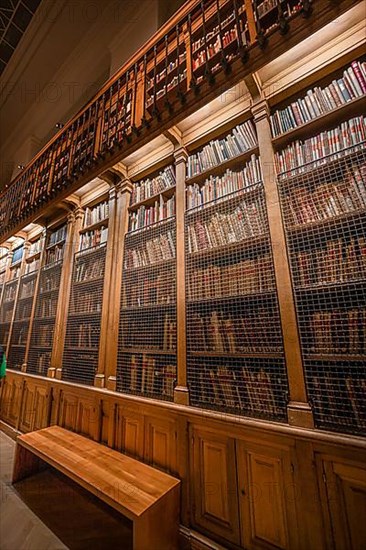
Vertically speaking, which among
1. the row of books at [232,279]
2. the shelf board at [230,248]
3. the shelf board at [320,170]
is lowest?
the row of books at [232,279]

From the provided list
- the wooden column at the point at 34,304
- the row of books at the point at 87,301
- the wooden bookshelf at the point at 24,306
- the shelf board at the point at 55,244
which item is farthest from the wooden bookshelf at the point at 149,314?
the wooden bookshelf at the point at 24,306

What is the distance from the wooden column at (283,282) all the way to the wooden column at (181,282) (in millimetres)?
642

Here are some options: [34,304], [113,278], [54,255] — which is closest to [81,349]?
[113,278]

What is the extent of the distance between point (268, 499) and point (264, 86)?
248 cm

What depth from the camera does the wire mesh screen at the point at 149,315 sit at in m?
→ 1.73

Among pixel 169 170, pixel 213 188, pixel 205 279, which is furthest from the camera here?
pixel 169 170

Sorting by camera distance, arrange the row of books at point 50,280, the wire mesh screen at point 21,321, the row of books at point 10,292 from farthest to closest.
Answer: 1. the row of books at point 10,292
2. the wire mesh screen at point 21,321
3. the row of books at point 50,280

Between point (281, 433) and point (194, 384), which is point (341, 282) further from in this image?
point (194, 384)

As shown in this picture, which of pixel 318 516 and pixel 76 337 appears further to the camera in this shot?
pixel 76 337

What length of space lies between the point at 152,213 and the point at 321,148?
4.42 feet

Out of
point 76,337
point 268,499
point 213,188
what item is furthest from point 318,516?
point 76,337

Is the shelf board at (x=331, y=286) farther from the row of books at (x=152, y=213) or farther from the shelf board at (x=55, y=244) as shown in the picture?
the shelf board at (x=55, y=244)

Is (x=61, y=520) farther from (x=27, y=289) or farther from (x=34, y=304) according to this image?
(x=27, y=289)

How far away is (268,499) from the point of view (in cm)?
115
